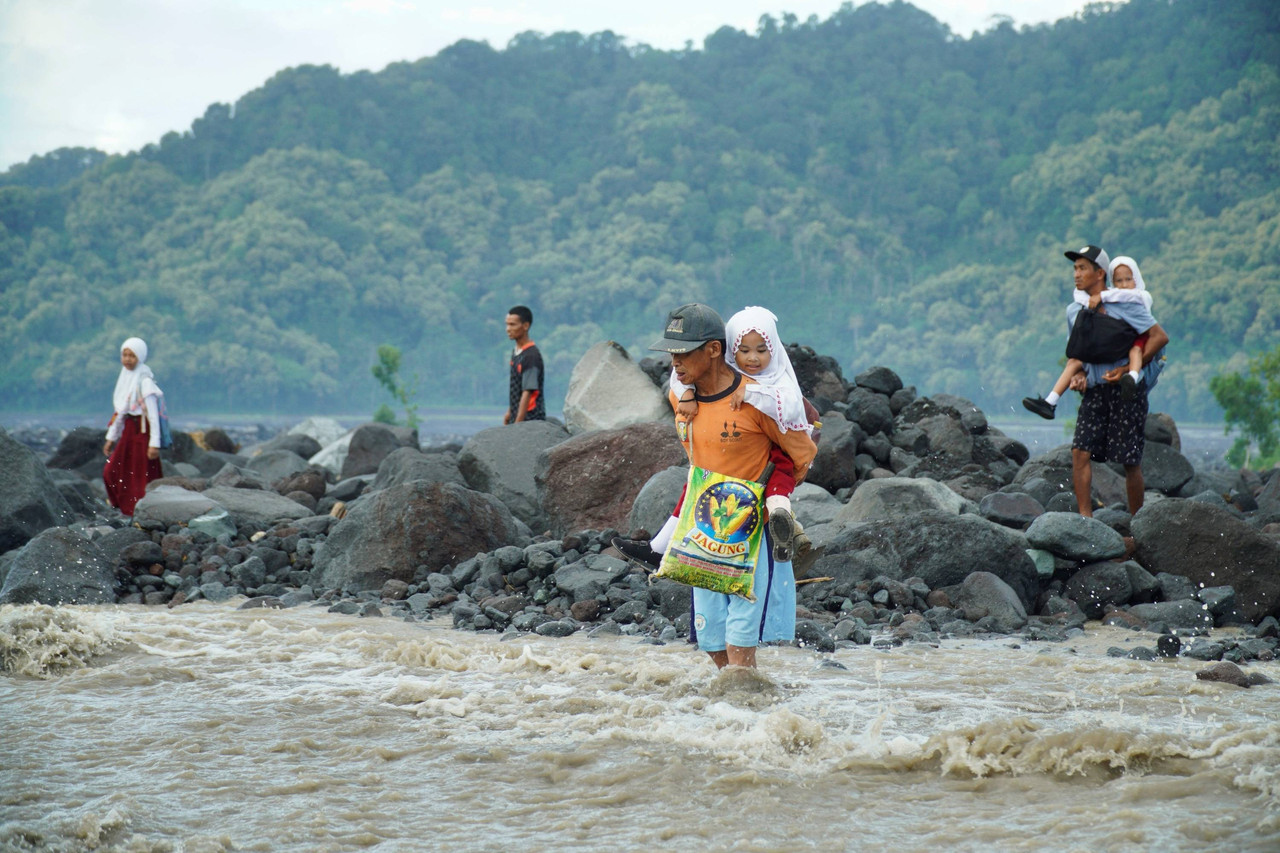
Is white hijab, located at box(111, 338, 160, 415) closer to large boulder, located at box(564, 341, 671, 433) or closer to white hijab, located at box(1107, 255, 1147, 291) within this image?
large boulder, located at box(564, 341, 671, 433)

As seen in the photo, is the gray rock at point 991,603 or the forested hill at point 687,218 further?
the forested hill at point 687,218

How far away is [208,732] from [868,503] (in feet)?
17.4

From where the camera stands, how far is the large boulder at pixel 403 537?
884 cm

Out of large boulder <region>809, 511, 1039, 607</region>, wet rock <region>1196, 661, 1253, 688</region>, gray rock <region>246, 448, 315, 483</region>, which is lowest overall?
wet rock <region>1196, 661, 1253, 688</region>

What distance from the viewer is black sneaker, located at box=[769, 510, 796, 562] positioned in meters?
4.73

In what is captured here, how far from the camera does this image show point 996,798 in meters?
4.23

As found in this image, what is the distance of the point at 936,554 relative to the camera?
7.98 m

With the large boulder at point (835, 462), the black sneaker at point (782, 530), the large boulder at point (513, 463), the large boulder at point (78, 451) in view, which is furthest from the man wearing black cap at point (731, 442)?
the large boulder at point (78, 451)

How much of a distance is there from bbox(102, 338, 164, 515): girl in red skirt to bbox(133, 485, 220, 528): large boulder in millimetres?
1636

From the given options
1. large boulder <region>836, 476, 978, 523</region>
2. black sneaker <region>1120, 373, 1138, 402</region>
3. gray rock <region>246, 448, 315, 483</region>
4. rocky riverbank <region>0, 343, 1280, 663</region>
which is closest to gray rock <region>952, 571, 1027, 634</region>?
rocky riverbank <region>0, 343, 1280, 663</region>

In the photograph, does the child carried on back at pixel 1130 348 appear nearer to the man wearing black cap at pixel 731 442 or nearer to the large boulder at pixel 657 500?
the large boulder at pixel 657 500

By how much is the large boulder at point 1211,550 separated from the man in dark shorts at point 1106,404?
536 mm

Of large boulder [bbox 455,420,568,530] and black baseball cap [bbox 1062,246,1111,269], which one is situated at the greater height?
black baseball cap [bbox 1062,246,1111,269]

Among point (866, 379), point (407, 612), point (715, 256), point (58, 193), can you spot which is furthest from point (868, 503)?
point (58, 193)
